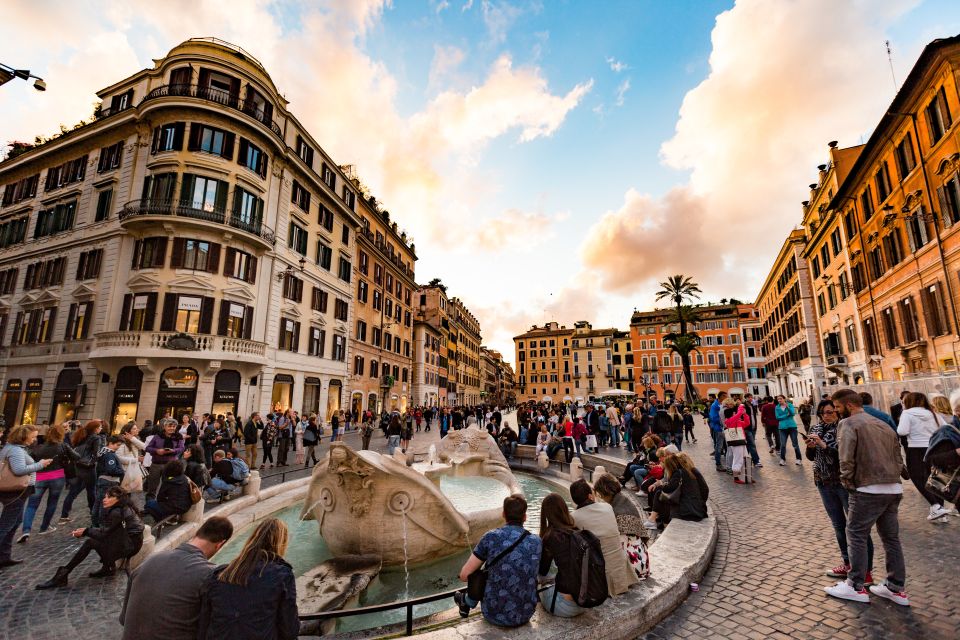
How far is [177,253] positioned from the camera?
68.6 feet

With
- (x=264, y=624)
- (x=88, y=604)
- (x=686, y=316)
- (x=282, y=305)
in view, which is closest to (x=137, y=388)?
(x=282, y=305)

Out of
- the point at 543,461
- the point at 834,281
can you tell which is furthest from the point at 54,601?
the point at 834,281

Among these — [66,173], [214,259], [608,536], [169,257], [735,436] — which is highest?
[66,173]

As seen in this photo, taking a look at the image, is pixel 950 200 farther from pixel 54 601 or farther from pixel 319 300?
pixel 319 300

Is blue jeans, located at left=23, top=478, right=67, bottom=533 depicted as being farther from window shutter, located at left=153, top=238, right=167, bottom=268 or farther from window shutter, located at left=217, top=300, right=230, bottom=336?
window shutter, located at left=153, top=238, right=167, bottom=268

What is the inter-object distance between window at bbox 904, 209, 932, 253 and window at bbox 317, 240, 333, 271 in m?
33.5

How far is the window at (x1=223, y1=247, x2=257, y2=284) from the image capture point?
22.0 metres

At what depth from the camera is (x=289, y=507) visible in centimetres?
880

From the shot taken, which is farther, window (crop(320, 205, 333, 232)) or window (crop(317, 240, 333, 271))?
window (crop(320, 205, 333, 232))

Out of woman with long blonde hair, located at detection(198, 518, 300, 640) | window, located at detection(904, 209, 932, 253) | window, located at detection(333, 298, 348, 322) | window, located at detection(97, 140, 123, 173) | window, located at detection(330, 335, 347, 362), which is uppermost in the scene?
window, located at detection(97, 140, 123, 173)

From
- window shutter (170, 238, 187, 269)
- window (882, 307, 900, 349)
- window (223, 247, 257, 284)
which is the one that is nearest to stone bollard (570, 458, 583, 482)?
window (223, 247, 257, 284)

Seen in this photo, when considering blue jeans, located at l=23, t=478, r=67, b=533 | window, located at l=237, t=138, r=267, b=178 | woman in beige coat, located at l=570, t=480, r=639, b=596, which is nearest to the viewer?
woman in beige coat, located at l=570, t=480, r=639, b=596

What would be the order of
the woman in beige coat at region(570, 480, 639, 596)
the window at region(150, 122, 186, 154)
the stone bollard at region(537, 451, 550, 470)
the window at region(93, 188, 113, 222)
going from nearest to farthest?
1. the woman in beige coat at region(570, 480, 639, 596)
2. the stone bollard at region(537, 451, 550, 470)
3. the window at region(150, 122, 186, 154)
4. the window at region(93, 188, 113, 222)

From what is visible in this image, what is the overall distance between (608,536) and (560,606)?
74cm
